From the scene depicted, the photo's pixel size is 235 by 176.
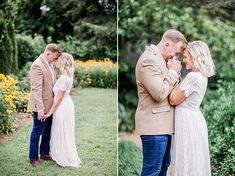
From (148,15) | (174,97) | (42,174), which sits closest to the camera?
(174,97)

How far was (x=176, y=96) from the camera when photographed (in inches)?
128

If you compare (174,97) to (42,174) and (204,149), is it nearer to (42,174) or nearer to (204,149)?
(204,149)

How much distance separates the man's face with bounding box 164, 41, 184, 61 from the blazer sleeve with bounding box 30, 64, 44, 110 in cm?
100

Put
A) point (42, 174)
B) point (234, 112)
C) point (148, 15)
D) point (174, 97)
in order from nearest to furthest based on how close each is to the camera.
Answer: point (174, 97) < point (42, 174) < point (234, 112) < point (148, 15)

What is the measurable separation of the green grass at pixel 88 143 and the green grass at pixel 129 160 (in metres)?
0.18

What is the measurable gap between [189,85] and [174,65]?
0.18 m

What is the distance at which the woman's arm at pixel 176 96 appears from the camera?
326 centimetres

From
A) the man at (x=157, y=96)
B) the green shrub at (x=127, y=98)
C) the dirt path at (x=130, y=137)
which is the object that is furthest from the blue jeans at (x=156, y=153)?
the green shrub at (x=127, y=98)

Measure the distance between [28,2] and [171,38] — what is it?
4.31 ft

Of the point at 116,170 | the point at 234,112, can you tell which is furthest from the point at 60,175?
the point at 234,112

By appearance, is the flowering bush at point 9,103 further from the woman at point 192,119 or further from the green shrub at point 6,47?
the woman at point 192,119

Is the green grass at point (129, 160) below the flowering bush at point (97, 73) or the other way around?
below

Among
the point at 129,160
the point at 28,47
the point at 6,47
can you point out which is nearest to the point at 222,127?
the point at 129,160

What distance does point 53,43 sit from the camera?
3920 mm
